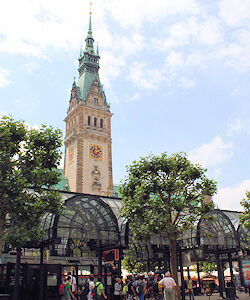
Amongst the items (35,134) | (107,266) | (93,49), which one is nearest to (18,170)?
(35,134)

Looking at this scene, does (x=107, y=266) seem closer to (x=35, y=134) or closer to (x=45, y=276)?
(x=45, y=276)

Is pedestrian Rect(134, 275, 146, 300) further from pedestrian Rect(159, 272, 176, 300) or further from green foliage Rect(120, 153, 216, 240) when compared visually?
green foliage Rect(120, 153, 216, 240)

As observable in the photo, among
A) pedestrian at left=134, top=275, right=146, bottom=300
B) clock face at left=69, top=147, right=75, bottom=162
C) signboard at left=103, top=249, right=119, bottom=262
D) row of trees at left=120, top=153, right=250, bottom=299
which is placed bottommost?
pedestrian at left=134, top=275, right=146, bottom=300

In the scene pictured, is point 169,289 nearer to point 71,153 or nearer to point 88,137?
point 88,137

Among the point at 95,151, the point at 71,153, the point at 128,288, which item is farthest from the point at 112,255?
the point at 71,153

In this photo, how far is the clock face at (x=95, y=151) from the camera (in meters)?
77.8

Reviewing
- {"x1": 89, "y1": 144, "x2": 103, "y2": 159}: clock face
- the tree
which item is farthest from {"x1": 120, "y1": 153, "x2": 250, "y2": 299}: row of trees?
{"x1": 89, "y1": 144, "x2": 103, "y2": 159}: clock face

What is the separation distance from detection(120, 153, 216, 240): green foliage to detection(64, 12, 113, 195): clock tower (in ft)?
148

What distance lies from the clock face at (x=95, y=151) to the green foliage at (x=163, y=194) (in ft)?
169

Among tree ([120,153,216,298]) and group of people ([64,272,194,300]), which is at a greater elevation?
tree ([120,153,216,298])

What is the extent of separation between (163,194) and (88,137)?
5504cm

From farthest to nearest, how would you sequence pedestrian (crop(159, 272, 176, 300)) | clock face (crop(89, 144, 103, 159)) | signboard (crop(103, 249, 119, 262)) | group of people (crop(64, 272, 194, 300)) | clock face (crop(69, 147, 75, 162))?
clock face (crop(69, 147, 75, 162))
clock face (crop(89, 144, 103, 159))
signboard (crop(103, 249, 119, 262))
pedestrian (crop(159, 272, 176, 300))
group of people (crop(64, 272, 194, 300))

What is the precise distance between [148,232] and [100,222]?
4.55 meters

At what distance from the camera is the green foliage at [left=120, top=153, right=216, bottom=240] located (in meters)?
24.0
